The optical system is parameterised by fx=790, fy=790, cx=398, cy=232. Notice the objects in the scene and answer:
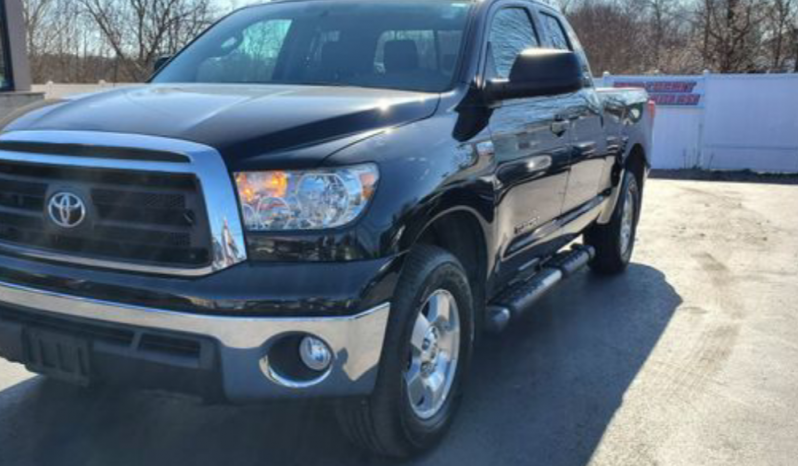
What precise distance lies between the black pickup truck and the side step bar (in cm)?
8

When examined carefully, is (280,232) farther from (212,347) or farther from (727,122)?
(727,122)

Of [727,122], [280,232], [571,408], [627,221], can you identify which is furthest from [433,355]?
[727,122]

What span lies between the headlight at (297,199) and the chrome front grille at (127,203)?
0.21 feet

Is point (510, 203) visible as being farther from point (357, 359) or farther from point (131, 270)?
point (131, 270)

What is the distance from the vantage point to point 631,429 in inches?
146

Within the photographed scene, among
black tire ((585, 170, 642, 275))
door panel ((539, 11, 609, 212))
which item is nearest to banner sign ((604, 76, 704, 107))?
black tire ((585, 170, 642, 275))

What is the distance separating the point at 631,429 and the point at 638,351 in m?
1.18

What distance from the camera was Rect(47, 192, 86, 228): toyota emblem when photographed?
9.36ft

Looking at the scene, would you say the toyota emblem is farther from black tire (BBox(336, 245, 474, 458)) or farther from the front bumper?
black tire (BBox(336, 245, 474, 458))

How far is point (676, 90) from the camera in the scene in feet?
48.3

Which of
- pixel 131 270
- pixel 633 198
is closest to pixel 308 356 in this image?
pixel 131 270

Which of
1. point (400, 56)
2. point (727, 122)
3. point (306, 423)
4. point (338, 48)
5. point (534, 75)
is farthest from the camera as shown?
point (727, 122)

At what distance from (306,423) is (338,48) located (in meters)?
1.89

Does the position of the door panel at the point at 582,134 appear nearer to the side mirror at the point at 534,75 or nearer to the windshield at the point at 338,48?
the side mirror at the point at 534,75
